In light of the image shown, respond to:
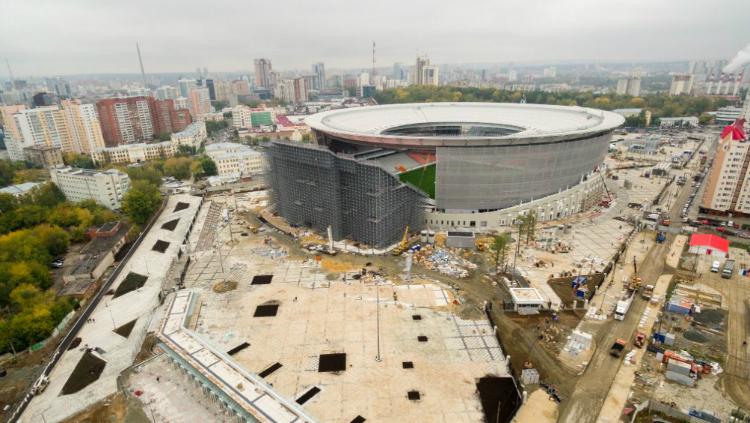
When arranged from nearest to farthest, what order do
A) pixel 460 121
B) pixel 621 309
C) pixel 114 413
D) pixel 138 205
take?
pixel 114 413, pixel 621 309, pixel 138 205, pixel 460 121

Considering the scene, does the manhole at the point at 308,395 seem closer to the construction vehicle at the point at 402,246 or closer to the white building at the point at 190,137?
the construction vehicle at the point at 402,246

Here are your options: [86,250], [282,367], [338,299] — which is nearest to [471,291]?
[338,299]

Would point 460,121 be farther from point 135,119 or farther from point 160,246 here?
point 135,119

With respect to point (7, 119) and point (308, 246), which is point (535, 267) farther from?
point (7, 119)

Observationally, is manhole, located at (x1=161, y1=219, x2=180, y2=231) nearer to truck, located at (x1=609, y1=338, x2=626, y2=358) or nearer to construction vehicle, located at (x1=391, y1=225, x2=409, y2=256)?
construction vehicle, located at (x1=391, y1=225, x2=409, y2=256)

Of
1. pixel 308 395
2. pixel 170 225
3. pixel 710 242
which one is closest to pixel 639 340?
pixel 710 242

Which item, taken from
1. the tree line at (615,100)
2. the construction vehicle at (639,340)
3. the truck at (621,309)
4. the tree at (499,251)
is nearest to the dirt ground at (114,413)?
the tree at (499,251)
